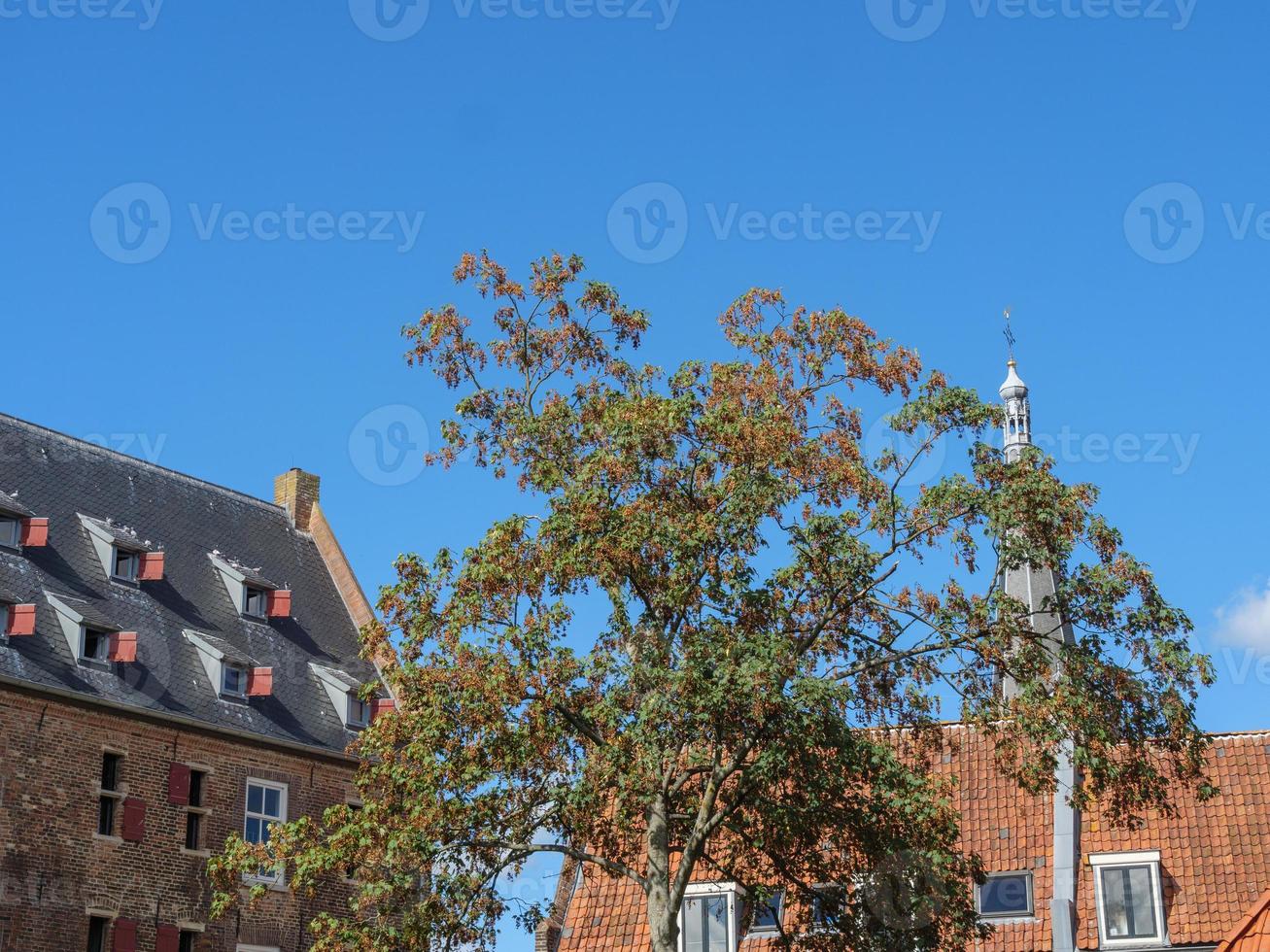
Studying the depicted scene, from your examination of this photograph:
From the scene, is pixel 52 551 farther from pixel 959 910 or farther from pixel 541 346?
pixel 959 910

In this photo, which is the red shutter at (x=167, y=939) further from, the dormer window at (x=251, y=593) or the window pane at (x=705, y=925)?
the window pane at (x=705, y=925)

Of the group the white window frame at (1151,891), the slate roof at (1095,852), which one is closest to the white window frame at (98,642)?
the slate roof at (1095,852)

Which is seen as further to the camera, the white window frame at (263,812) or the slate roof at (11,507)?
the white window frame at (263,812)

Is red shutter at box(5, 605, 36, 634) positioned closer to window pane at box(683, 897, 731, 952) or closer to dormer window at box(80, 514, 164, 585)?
dormer window at box(80, 514, 164, 585)

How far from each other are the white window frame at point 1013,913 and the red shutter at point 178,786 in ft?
49.6

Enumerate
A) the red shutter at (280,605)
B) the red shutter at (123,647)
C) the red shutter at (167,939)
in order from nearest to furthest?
the red shutter at (167,939) < the red shutter at (123,647) < the red shutter at (280,605)

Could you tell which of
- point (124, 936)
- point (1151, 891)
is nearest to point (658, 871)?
point (1151, 891)

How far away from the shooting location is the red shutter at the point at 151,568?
35062 mm

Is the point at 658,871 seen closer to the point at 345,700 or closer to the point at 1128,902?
the point at 1128,902

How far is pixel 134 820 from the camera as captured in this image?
3103 centimetres

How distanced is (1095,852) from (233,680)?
17565 millimetres

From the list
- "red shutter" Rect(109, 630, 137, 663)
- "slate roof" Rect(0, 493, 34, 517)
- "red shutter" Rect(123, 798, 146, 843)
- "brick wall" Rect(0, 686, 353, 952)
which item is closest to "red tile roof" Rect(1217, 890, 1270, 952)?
"brick wall" Rect(0, 686, 353, 952)

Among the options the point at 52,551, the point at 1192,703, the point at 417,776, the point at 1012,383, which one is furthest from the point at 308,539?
the point at 1192,703

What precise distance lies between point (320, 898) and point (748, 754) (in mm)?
15977
